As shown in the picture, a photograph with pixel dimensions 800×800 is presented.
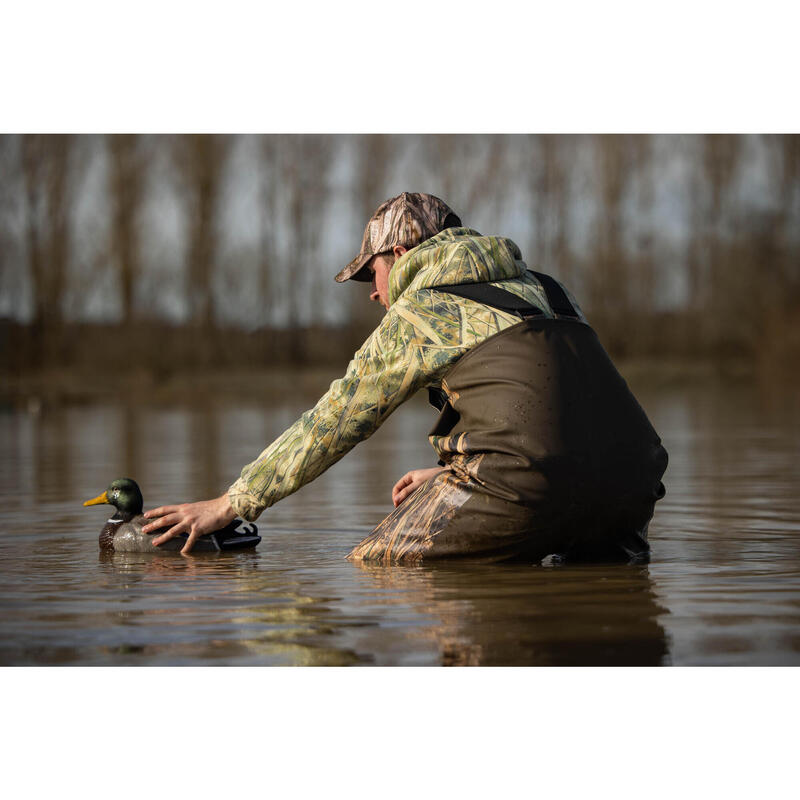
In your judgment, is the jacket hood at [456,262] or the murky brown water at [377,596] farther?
the jacket hood at [456,262]

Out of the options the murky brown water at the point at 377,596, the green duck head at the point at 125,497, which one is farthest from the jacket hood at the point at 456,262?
the green duck head at the point at 125,497

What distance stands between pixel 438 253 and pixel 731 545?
170cm

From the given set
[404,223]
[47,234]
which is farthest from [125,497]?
[47,234]

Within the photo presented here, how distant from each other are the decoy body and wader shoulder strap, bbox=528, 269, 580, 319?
1.50m

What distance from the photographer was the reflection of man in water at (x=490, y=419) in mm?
4152

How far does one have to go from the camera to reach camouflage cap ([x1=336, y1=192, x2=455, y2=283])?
14.9ft

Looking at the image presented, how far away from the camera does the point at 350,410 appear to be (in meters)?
4.34

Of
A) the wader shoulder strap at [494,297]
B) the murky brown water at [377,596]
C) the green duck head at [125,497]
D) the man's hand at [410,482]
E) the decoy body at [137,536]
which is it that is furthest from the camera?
the green duck head at [125,497]

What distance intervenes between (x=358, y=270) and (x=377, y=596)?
1.39 meters

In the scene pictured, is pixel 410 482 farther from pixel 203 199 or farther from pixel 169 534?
pixel 203 199

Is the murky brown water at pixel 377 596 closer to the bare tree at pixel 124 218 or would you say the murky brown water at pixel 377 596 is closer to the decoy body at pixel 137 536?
the decoy body at pixel 137 536

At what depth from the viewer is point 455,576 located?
4.16 metres

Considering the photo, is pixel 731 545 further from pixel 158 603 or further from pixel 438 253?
pixel 158 603
